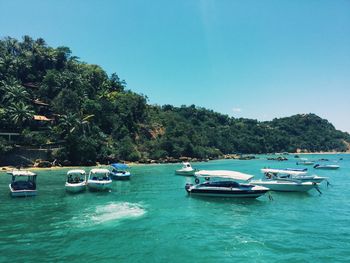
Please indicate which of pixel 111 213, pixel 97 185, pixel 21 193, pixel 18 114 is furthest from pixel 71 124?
pixel 111 213

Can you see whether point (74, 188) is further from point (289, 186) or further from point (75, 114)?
point (75, 114)

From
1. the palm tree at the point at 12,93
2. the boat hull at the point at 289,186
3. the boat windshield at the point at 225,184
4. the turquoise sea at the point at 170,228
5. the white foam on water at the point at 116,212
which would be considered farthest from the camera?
the palm tree at the point at 12,93

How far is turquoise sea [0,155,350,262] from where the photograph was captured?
22141mm

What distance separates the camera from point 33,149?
84.7m

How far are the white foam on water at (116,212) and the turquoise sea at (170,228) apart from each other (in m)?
0.09

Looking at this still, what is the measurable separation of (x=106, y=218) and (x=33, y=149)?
61814mm

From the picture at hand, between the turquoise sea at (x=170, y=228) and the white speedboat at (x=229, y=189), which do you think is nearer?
the turquoise sea at (x=170, y=228)

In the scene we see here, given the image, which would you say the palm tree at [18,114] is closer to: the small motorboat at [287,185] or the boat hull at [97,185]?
the boat hull at [97,185]

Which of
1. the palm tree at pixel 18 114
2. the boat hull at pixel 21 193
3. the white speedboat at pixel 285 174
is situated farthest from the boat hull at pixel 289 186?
the palm tree at pixel 18 114

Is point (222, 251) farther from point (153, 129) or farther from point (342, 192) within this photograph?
point (153, 129)

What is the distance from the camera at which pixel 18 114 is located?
3401 inches

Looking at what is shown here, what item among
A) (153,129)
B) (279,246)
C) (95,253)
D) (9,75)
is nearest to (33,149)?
(9,75)

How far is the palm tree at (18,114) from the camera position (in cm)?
8562

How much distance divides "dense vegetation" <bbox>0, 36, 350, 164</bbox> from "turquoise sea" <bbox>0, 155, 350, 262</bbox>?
46799 mm
